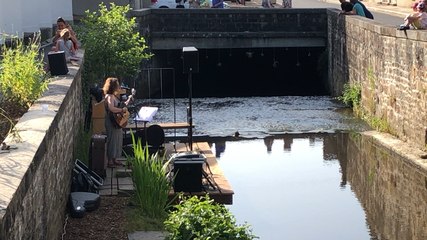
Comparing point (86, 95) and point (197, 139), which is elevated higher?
point (86, 95)

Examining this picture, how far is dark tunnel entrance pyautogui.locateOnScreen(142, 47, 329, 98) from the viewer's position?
3481cm

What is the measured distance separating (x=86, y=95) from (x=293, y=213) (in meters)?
5.32

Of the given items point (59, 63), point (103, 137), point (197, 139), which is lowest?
point (197, 139)

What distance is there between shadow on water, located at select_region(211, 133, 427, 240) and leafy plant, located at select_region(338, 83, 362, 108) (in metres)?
3.77

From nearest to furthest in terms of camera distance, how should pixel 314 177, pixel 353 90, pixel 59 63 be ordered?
pixel 59 63
pixel 314 177
pixel 353 90

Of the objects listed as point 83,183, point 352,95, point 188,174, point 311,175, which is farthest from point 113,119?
point 352,95

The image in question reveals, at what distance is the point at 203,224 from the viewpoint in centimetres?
1020

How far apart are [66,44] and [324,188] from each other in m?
5.41

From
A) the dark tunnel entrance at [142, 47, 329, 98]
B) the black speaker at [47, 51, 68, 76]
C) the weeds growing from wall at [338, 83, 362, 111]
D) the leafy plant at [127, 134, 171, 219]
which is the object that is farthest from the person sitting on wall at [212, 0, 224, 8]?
the leafy plant at [127, 134, 171, 219]

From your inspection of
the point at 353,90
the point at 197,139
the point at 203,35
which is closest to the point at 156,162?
the point at 197,139

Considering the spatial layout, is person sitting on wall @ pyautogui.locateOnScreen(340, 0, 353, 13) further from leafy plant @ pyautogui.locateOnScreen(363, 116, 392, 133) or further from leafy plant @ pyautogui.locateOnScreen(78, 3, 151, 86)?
leafy plant @ pyautogui.locateOnScreen(78, 3, 151, 86)

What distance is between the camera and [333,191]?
16.8 metres

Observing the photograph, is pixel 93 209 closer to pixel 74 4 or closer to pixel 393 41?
pixel 393 41

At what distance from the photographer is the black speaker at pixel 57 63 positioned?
14.5 m
